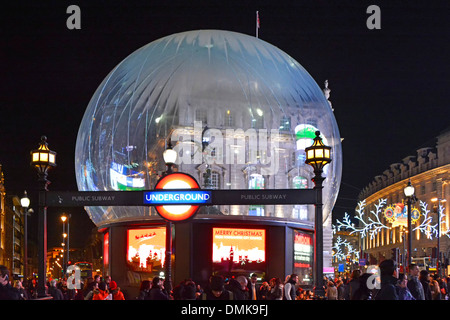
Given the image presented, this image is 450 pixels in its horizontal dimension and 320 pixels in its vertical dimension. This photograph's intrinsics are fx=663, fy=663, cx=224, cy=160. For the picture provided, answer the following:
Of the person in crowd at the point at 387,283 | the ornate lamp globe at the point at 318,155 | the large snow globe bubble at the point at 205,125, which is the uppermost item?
the large snow globe bubble at the point at 205,125

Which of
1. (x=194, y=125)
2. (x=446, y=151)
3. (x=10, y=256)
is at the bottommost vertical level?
(x=10, y=256)

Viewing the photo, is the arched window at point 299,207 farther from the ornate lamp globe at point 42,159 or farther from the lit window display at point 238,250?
the ornate lamp globe at point 42,159

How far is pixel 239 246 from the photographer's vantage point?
29688mm

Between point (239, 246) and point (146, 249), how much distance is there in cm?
424

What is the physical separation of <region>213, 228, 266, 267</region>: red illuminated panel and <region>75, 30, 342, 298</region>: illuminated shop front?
5 cm

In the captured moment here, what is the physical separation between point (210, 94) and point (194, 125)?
158cm

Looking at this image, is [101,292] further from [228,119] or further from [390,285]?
[228,119]

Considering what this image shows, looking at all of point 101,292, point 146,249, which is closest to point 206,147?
point 146,249

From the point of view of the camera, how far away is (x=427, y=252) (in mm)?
97625

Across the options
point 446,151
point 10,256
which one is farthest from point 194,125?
point 10,256

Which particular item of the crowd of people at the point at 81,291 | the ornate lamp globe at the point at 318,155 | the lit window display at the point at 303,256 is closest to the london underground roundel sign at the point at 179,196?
the crowd of people at the point at 81,291

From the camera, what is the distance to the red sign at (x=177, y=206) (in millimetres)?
19641

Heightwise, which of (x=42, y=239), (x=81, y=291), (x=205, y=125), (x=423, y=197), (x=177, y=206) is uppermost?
(x=423, y=197)
